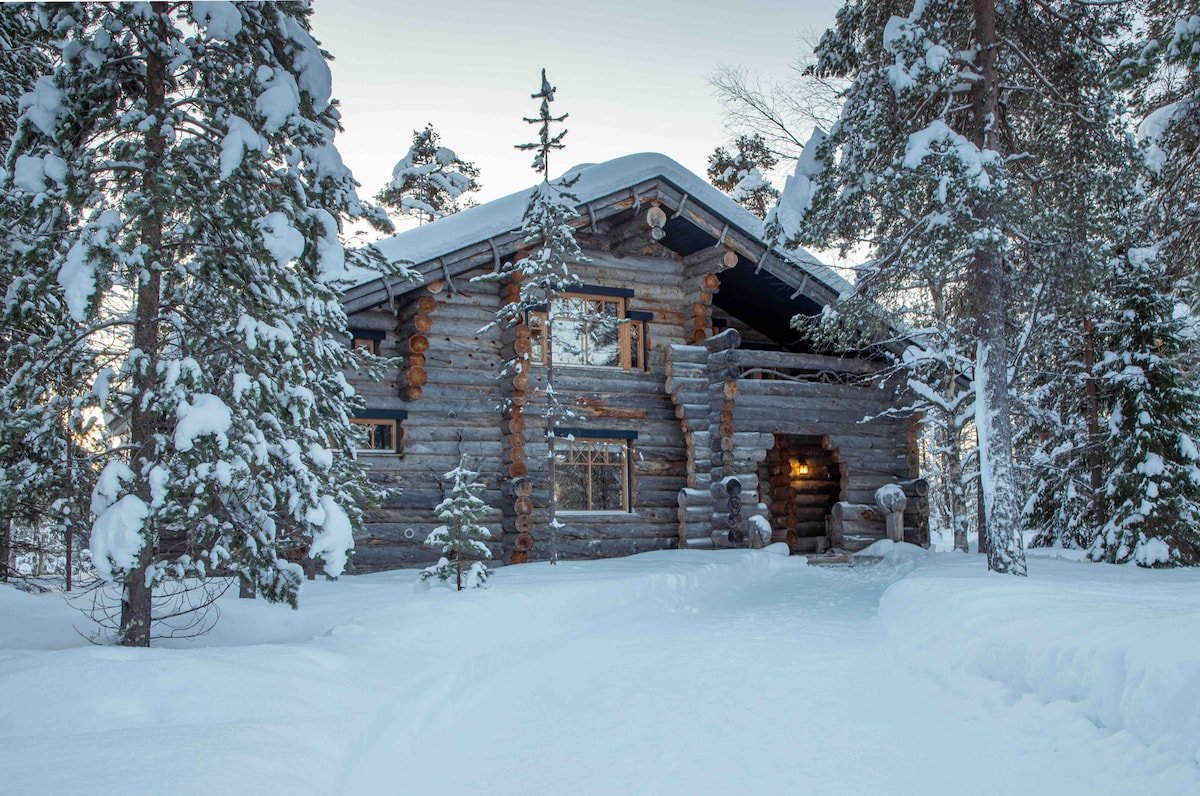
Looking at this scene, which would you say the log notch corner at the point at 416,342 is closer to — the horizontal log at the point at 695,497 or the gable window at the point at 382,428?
the gable window at the point at 382,428

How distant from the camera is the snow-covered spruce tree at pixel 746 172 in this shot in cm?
2875

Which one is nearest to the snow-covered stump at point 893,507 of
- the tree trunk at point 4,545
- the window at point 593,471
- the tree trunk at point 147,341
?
the window at point 593,471

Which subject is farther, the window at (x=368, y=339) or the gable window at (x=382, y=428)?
the window at (x=368, y=339)

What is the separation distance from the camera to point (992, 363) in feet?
35.2

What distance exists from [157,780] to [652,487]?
13.2 metres

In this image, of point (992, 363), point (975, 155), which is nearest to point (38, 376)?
point (975, 155)

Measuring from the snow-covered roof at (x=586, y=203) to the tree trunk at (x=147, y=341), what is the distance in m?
6.77

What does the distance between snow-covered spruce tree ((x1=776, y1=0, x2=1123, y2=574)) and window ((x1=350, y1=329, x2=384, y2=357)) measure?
23.1 feet

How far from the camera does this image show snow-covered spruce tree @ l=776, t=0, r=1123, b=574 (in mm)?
10328

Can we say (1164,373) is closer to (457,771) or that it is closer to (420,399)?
(420,399)

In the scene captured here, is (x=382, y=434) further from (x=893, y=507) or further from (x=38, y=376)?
(x=893, y=507)

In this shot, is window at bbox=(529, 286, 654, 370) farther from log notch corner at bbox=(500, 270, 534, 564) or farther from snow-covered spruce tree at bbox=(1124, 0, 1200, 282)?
snow-covered spruce tree at bbox=(1124, 0, 1200, 282)

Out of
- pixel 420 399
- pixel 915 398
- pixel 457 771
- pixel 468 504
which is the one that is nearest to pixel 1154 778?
pixel 457 771

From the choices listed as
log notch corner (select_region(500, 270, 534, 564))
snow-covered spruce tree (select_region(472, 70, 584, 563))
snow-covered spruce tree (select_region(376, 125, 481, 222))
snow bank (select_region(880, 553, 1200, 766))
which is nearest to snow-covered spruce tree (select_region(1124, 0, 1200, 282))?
snow bank (select_region(880, 553, 1200, 766))
